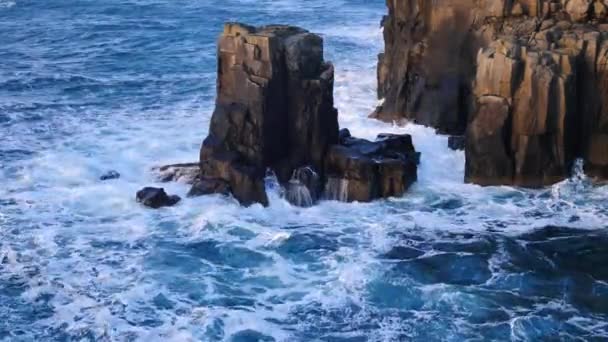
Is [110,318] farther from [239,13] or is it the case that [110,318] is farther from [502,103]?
[239,13]

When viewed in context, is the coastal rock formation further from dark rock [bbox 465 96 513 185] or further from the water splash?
dark rock [bbox 465 96 513 185]

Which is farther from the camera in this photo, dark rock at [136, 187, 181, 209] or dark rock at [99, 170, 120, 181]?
dark rock at [99, 170, 120, 181]

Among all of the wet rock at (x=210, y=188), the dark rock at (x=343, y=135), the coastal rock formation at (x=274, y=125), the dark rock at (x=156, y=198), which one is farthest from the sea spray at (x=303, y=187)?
the dark rock at (x=156, y=198)

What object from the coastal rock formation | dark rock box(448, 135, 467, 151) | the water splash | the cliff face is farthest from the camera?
dark rock box(448, 135, 467, 151)

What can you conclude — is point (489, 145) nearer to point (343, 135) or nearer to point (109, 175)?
point (343, 135)

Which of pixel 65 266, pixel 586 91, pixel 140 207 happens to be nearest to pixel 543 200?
pixel 586 91

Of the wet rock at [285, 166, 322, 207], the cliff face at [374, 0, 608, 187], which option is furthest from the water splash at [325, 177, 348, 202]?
the cliff face at [374, 0, 608, 187]
